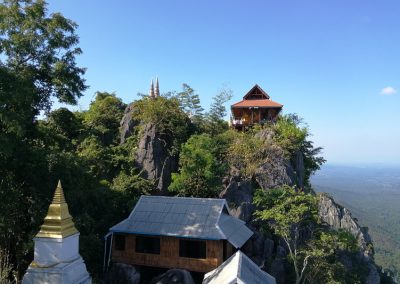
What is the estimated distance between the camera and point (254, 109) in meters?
29.3

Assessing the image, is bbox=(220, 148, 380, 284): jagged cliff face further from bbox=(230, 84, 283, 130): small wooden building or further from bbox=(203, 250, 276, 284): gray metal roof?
bbox=(230, 84, 283, 130): small wooden building

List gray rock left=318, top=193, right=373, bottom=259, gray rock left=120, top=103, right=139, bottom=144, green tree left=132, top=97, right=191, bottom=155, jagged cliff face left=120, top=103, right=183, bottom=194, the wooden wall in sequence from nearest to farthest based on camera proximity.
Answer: the wooden wall
jagged cliff face left=120, top=103, right=183, bottom=194
green tree left=132, top=97, right=191, bottom=155
gray rock left=318, top=193, right=373, bottom=259
gray rock left=120, top=103, right=139, bottom=144

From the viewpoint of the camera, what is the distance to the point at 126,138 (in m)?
25.0

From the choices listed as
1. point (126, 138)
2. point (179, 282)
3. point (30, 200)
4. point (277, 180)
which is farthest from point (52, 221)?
point (126, 138)

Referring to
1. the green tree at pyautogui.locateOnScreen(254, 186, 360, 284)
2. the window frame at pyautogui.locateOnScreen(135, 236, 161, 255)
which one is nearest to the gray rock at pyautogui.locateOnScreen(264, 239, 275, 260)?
the green tree at pyautogui.locateOnScreen(254, 186, 360, 284)

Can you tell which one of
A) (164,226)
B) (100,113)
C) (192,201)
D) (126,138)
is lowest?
(164,226)

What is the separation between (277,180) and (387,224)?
556 feet

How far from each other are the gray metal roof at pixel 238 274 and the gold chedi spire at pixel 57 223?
553cm

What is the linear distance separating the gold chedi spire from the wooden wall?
7370 mm

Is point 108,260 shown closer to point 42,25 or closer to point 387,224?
point 42,25

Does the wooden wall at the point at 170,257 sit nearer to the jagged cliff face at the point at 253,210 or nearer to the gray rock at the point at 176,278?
the gray rock at the point at 176,278

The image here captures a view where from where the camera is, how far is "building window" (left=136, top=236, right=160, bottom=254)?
15.9 m

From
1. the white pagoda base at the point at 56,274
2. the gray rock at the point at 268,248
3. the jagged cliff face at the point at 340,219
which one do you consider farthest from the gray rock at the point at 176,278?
the jagged cliff face at the point at 340,219

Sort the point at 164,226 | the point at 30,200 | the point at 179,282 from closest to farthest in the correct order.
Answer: the point at 30,200 < the point at 179,282 < the point at 164,226
